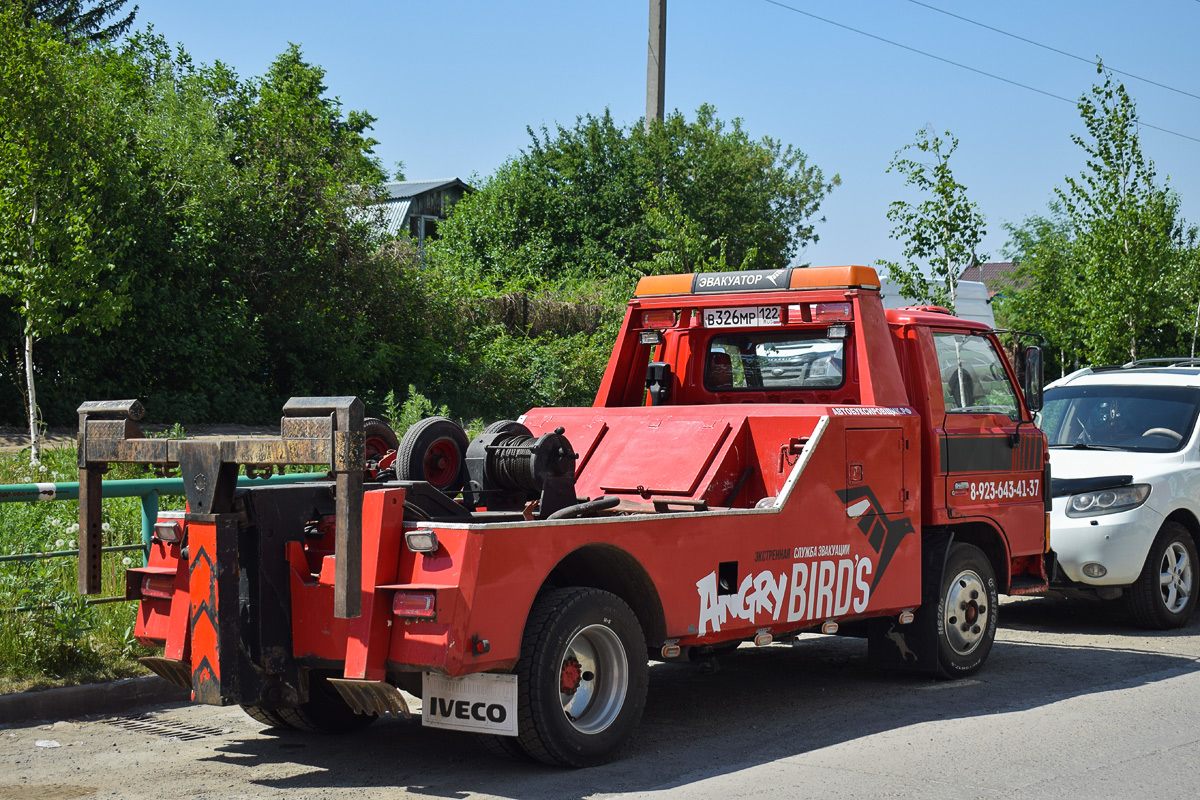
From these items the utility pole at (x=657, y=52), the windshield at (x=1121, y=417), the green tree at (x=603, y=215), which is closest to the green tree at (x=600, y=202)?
the green tree at (x=603, y=215)

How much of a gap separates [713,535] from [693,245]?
19304mm

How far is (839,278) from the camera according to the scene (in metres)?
8.02

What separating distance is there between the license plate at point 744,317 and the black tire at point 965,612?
1935 mm

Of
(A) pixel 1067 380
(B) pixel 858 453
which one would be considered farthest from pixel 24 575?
(A) pixel 1067 380

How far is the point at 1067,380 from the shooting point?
12.0 meters

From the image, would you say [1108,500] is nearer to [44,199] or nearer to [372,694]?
[372,694]

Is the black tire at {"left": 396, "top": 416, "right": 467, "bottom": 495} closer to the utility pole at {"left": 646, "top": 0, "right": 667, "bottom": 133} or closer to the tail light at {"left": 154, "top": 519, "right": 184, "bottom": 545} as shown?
the tail light at {"left": 154, "top": 519, "right": 184, "bottom": 545}

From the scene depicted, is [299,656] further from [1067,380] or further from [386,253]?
[386,253]

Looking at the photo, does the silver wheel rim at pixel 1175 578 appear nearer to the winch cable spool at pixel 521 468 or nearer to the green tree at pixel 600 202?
the winch cable spool at pixel 521 468

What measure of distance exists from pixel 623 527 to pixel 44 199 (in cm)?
1236

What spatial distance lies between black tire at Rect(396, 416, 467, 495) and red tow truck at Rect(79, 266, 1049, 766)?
16mm

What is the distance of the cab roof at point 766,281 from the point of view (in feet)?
26.2

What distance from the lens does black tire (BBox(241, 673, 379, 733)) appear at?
21.7 feet

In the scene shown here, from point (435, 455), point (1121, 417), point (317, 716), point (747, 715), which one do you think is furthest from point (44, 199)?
point (1121, 417)
